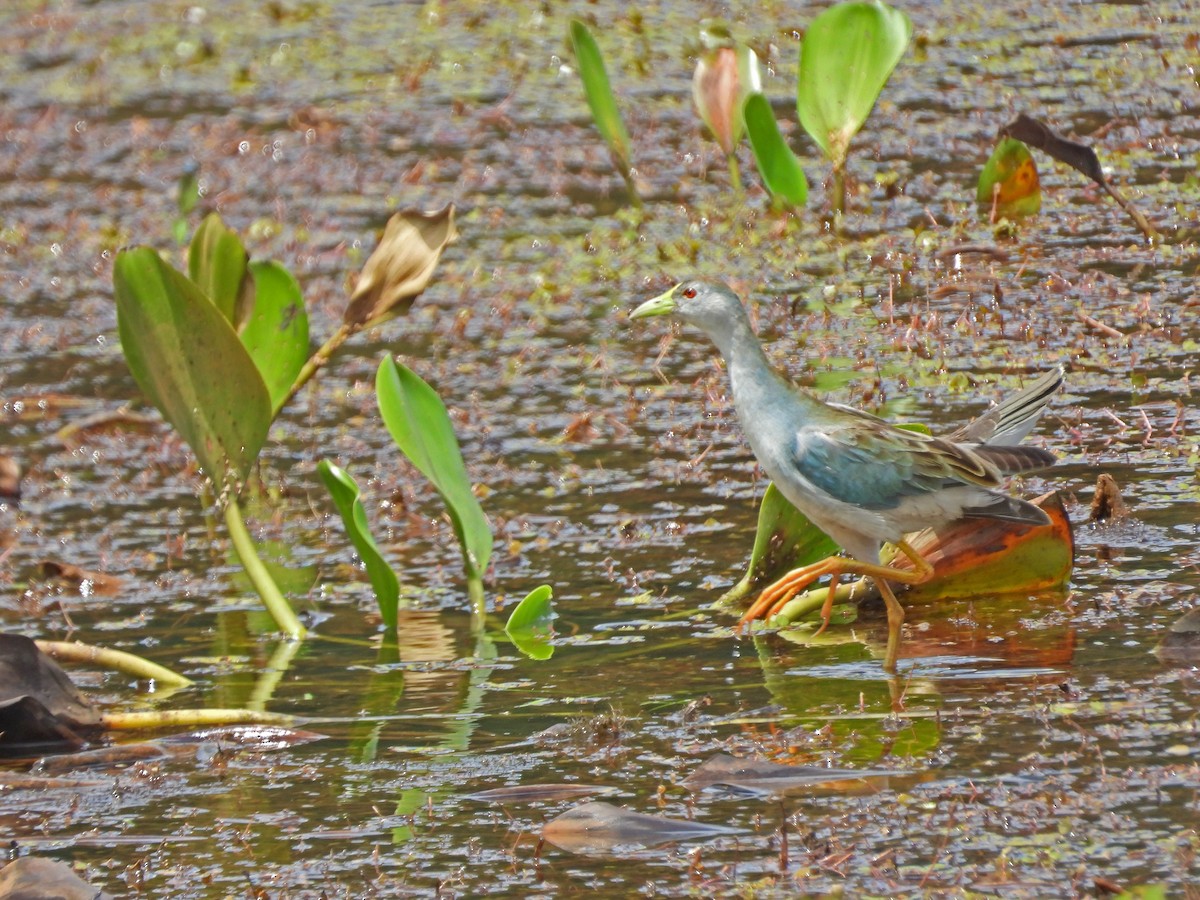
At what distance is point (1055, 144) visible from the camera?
259 inches

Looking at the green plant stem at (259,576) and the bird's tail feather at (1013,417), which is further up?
the bird's tail feather at (1013,417)

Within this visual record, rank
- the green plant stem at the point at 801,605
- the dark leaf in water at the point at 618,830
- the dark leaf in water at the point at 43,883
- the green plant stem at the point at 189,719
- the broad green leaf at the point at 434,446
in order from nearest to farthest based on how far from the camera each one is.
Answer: the dark leaf in water at the point at 43,883 < the dark leaf in water at the point at 618,830 < the green plant stem at the point at 189,719 < the green plant stem at the point at 801,605 < the broad green leaf at the point at 434,446

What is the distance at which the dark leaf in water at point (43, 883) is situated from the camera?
3.42m

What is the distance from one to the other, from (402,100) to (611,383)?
4730 millimetres

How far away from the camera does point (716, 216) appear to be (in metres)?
8.53

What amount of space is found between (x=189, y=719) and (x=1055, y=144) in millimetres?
3701

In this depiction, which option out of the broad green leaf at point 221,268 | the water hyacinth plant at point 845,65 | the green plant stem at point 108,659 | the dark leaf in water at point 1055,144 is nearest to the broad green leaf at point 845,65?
the water hyacinth plant at point 845,65

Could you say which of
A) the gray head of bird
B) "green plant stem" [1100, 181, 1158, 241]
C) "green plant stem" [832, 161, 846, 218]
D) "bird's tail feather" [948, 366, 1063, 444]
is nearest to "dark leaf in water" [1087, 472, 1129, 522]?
"bird's tail feather" [948, 366, 1063, 444]

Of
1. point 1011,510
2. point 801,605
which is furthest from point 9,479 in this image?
point 1011,510

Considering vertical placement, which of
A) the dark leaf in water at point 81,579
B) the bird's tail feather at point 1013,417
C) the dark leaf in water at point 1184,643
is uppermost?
the bird's tail feather at point 1013,417

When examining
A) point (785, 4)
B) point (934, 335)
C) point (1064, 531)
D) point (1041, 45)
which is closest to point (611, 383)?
point (934, 335)

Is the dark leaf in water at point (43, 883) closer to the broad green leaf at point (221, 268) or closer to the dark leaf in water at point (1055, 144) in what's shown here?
the broad green leaf at point (221, 268)

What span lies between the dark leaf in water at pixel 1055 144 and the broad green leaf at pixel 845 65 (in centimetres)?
82

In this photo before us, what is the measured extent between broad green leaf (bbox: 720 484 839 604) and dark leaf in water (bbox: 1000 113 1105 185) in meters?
2.15
